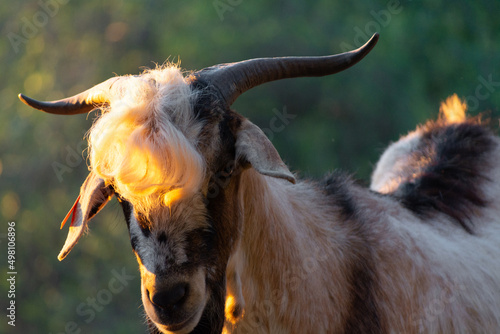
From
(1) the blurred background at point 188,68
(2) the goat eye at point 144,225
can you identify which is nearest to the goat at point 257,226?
(2) the goat eye at point 144,225

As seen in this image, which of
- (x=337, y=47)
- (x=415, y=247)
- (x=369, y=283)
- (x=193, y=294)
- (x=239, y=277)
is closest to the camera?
(x=193, y=294)

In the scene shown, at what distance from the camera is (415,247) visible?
12.1ft

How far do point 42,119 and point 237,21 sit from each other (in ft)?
14.4

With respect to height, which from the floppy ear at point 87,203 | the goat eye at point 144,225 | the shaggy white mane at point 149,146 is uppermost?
the shaggy white mane at point 149,146

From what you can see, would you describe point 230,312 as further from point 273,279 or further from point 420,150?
point 420,150

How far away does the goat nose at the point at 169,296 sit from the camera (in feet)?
8.88

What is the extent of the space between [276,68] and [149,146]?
3.10 ft

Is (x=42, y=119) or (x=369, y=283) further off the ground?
(x=369, y=283)

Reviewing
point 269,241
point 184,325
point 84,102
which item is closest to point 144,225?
point 184,325

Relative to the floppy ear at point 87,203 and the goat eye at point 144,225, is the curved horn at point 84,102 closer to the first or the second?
the floppy ear at point 87,203

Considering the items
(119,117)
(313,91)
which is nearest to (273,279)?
(119,117)

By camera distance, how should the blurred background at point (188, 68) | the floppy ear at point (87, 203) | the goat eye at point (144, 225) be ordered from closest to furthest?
1. the goat eye at point (144, 225)
2. the floppy ear at point (87, 203)
3. the blurred background at point (188, 68)

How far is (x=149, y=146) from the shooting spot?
2.71 m

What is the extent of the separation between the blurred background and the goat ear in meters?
8.14
